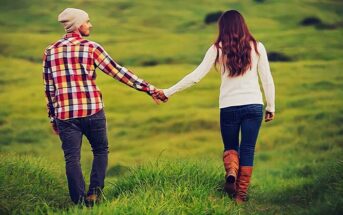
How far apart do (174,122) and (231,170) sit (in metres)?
19.4

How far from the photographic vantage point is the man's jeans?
24.2 ft

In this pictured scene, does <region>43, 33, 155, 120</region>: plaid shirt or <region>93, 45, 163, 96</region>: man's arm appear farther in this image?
<region>93, 45, 163, 96</region>: man's arm

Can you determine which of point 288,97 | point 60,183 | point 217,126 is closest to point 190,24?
point 288,97

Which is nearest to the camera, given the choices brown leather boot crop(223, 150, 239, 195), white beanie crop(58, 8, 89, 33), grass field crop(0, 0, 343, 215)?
white beanie crop(58, 8, 89, 33)

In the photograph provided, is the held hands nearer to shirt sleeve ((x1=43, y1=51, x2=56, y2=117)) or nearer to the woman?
the woman

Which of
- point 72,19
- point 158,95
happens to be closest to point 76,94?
point 72,19

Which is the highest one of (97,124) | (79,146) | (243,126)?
(97,124)

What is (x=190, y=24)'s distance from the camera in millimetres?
76438

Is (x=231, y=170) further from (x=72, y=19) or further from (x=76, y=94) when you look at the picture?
(x=72, y=19)

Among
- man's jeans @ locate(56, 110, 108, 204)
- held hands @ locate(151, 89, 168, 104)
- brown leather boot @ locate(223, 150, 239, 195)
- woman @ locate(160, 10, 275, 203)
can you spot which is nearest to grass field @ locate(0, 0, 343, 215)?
brown leather boot @ locate(223, 150, 239, 195)

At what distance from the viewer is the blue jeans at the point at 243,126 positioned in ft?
25.7

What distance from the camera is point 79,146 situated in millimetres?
7523

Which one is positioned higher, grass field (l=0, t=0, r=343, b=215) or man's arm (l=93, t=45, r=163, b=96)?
man's arm (l=93, t=45, r=163, b=96)

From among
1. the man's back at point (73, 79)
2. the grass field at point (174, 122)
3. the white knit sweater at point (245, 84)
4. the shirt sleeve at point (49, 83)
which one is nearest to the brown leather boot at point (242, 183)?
the grass field at point (174, 122)
